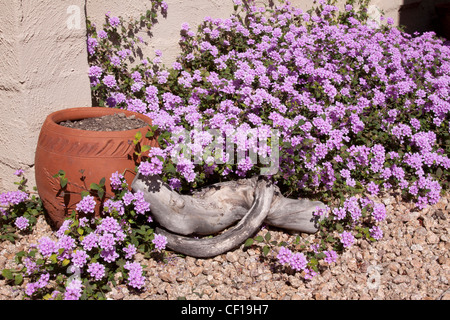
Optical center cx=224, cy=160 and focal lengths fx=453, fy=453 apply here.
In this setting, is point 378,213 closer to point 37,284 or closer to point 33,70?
point 37,284

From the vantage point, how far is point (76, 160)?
273cm

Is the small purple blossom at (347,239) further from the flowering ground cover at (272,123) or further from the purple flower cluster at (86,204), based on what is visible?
the purple flower cluster at (86,204)

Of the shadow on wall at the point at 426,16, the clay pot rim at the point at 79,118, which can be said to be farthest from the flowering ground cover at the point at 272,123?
the shadow on wall at the point at 426,16

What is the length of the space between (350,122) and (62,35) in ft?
7.59

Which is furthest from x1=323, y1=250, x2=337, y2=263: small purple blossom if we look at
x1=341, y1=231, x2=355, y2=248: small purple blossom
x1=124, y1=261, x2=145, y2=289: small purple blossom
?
x1=124, y1=261, x2=145, y2=289: small purple blossom

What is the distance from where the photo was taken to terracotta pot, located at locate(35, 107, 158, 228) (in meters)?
2.73

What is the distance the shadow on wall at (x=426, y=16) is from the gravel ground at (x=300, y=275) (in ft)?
14.0

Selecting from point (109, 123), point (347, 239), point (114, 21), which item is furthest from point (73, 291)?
→ point (114, 21)

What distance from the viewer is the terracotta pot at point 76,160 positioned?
2.73 metres

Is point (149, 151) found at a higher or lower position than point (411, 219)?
higher

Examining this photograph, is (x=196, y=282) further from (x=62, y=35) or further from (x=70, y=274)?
(x=62, y=35)

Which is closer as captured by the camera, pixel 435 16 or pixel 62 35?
pixel 62 35

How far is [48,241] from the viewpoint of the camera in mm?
2484
